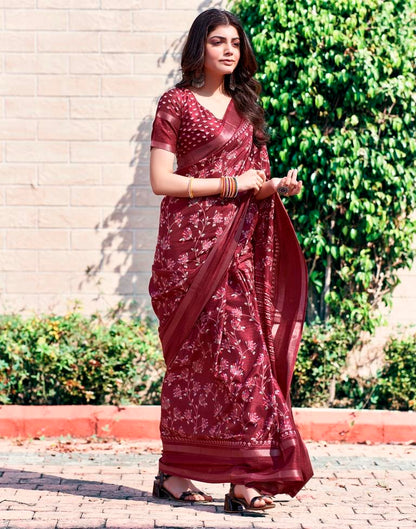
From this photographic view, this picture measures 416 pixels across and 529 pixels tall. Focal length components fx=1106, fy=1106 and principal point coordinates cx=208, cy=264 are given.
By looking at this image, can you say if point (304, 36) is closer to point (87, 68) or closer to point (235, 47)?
point (87, 68)

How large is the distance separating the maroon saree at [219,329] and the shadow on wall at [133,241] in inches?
103

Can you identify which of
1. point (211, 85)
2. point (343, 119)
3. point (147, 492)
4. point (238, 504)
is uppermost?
point (211, 85)

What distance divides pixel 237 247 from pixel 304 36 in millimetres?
2743

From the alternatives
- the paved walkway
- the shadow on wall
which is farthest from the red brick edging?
the shadow on wall

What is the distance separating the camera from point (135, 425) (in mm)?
6508

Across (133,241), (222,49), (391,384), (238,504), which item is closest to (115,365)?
(133,241)

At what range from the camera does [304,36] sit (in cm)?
711

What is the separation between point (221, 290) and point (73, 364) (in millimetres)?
2288

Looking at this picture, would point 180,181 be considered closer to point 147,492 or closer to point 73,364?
point 147,492

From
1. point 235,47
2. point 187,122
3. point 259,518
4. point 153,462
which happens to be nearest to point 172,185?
point 187,122

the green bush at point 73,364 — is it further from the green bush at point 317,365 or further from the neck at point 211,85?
the neck at point 211,85

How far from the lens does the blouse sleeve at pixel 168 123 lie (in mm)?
4762

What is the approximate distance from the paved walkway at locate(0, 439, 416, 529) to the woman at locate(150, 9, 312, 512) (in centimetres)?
18

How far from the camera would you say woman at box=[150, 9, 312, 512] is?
4.64 metres
